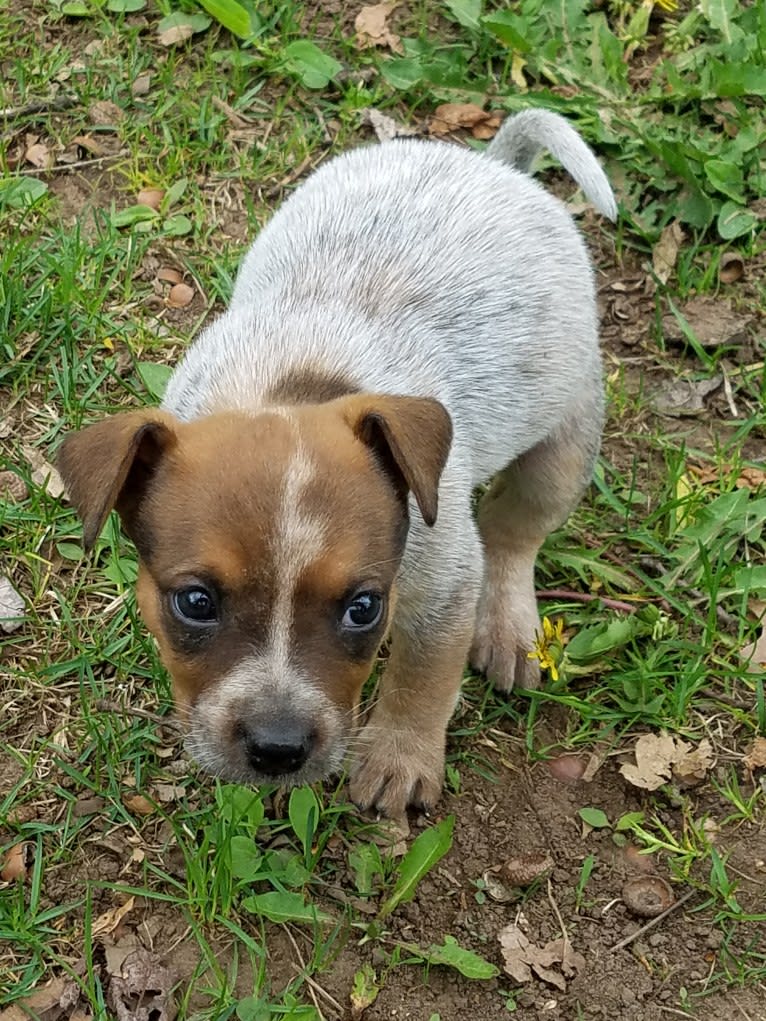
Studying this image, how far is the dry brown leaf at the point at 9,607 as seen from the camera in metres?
5.63

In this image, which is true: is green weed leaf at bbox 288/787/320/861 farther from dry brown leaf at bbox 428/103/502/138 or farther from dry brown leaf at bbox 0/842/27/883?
dry brown leaf at bbox 428/103/502/138

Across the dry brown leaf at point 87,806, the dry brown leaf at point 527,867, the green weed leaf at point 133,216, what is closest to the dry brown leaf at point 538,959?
the dry brown leaf at point 527,867

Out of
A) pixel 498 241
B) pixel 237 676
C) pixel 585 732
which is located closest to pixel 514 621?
pixel 585 732

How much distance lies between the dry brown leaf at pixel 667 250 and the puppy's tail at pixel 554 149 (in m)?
1.24

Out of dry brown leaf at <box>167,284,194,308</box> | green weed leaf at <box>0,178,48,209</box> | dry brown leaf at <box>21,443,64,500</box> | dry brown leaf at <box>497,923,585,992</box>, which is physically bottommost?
dry brown leaf at <box>497,923,585,992</box>

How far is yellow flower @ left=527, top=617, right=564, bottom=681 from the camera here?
5.40 metres

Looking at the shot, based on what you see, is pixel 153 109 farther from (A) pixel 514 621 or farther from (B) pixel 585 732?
(B) pixel 585 732

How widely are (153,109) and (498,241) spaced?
3162mm

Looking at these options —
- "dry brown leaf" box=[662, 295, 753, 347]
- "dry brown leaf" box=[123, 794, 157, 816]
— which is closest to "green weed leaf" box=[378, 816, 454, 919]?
"dry brown leaf" box=[123, 794, 157, 816]

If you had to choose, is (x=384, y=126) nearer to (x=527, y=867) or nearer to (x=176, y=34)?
(x=176, y=34)

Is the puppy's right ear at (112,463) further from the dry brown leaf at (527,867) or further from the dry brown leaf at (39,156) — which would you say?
the dry brown leaf at (39,156)

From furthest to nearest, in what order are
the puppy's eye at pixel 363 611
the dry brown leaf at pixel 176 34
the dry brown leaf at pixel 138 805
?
the dry brown leaf at pixel 176 34 → the dry brown leaf at pixel 138 805 → the puppy's eye at pixel 363 611

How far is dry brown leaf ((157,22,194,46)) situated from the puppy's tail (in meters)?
2.60

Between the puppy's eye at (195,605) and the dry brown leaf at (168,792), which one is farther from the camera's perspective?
the dry brown leaf at (168,792)
